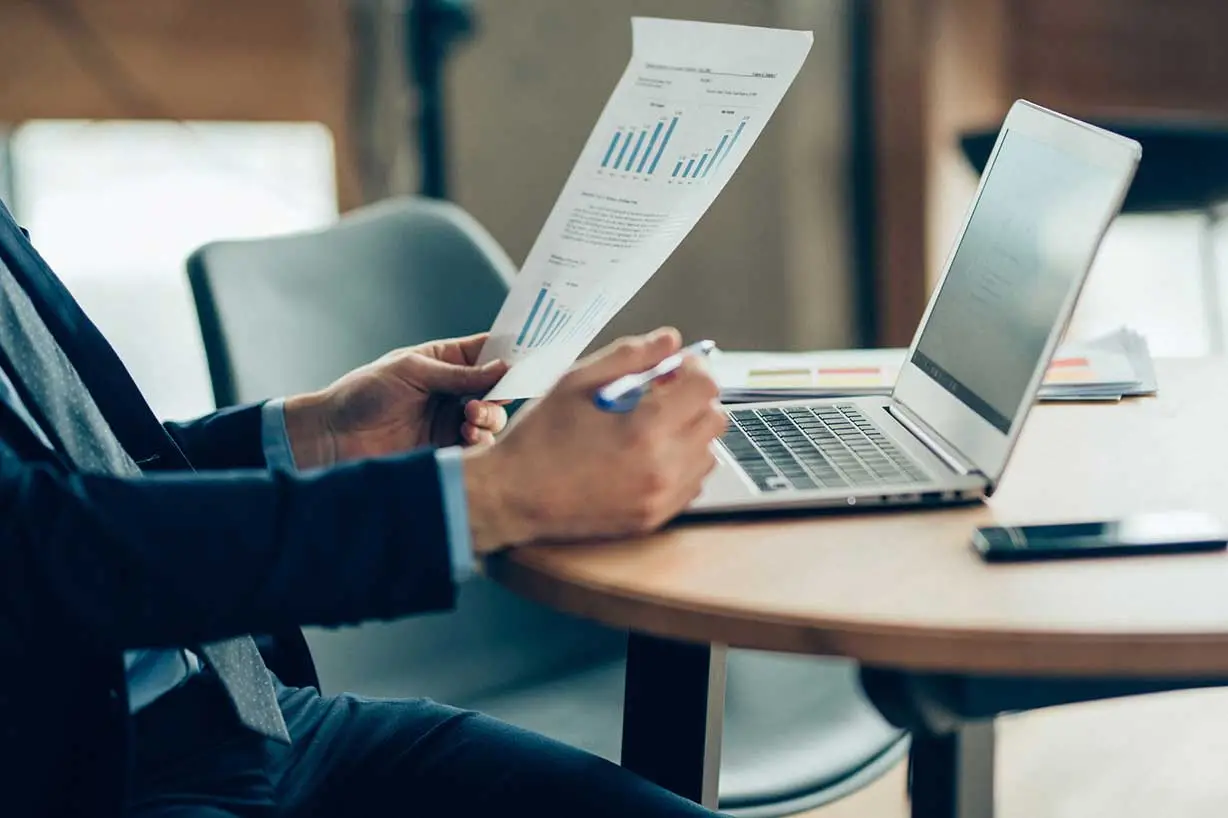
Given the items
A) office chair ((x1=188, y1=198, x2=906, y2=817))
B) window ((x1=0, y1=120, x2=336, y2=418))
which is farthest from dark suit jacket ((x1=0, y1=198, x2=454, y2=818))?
window ((x1=0, y1=120, x2=336, y2=418))

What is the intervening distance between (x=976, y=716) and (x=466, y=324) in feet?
2.93

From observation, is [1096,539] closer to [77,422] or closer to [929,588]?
[929,588]

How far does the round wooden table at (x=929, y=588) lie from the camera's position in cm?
63

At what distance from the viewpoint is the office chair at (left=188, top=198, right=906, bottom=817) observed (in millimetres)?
1160

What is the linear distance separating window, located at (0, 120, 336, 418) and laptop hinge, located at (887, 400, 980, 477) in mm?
1861

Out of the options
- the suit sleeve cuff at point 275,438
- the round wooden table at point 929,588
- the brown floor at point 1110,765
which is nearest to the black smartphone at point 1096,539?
the round wooden table at point 929,588

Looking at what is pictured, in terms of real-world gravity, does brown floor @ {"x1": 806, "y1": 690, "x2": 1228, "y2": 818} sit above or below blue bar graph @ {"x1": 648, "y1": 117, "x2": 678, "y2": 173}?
below

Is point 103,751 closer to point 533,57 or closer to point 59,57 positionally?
point 59,57

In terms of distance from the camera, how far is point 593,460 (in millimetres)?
750

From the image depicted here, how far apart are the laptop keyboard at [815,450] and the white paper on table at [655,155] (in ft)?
0.47

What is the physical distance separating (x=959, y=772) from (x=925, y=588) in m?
0.15

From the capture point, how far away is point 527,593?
2.48 feet

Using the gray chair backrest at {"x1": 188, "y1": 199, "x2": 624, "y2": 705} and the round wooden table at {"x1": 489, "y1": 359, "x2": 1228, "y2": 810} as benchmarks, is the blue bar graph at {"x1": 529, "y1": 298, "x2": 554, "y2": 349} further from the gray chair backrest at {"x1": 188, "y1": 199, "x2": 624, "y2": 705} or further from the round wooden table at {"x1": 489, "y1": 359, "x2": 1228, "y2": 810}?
the gray chair backrest at {"x1": 188, "y1": 199, "x2": 624, "y2": 705}

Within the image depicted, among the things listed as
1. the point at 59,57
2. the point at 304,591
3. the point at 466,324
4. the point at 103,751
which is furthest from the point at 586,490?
the point at 59,57
